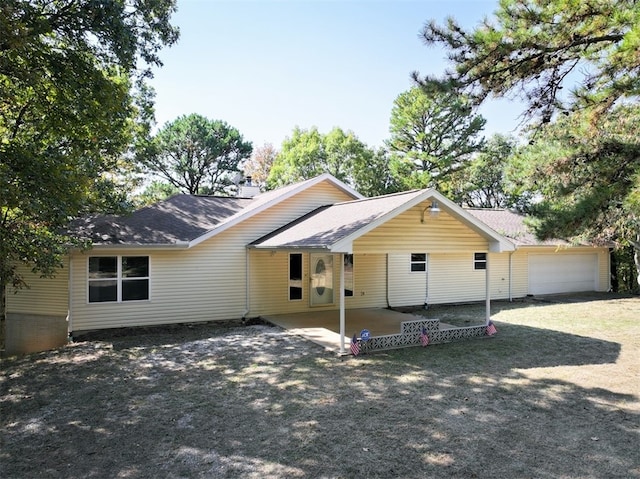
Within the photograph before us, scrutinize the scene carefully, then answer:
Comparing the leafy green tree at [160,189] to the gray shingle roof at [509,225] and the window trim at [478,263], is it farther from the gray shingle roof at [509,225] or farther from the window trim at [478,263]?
the window trim at [478,263]

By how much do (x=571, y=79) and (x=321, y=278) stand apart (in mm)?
8893

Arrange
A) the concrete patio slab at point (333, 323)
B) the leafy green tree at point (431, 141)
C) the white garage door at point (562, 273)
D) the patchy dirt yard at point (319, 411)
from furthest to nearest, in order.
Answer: the leafy green tree at point (431, 141)
the white garage door at point (562, 273)
the concrete patio slab at point (333, 323)
the patchy dirt yard at point (319, 411)

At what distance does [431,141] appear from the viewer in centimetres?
3344

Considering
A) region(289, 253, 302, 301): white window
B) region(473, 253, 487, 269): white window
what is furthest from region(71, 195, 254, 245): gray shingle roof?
region(473, 253, 487, 269): white window

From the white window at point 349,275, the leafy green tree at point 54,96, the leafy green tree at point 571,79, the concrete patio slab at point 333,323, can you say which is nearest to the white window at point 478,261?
the concrete patio slab at point 333,323

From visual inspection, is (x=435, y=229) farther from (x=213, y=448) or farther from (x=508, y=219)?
(x=508, y=219)

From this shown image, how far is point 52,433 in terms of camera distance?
16.4 feet

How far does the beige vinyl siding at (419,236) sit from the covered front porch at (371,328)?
1697 mm

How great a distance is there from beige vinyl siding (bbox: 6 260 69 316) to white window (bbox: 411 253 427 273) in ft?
35.6

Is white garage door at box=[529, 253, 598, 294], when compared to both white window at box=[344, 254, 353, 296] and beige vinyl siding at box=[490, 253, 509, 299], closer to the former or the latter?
beige vinyl siding at box=[490, 253, 509, 299]

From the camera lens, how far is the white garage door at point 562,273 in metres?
18.3

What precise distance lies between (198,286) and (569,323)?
34.4 ft

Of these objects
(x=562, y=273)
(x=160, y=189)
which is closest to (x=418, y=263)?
(x=562, y=273)

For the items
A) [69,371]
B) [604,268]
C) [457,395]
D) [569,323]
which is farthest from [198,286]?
[604,268]
